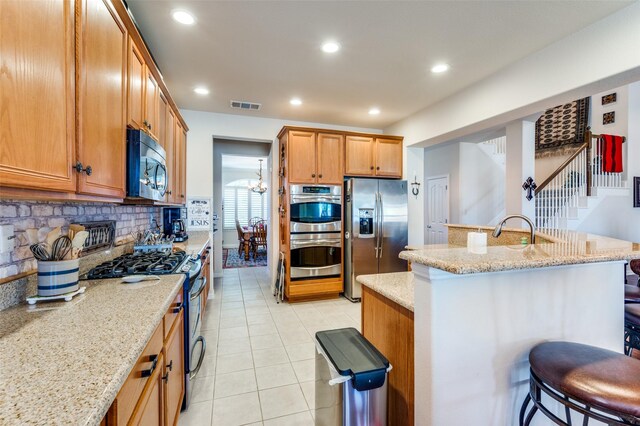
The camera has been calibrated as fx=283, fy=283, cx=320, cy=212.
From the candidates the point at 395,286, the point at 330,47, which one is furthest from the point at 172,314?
the point at 330,47

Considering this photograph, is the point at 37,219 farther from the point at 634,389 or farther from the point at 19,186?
the point at 634,389

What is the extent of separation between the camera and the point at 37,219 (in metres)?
1.40

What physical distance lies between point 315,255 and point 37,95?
132 inches

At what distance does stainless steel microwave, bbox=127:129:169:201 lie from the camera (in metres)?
1.67

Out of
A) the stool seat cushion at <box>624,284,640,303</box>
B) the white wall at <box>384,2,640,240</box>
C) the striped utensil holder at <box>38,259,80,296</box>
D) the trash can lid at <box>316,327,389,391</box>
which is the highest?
the white wall at <box>384,2,640,240</box>

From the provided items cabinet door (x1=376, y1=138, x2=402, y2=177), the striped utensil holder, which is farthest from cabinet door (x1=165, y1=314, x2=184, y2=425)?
cabinet door (x1=376, y1=138, x2=402, y2=177)

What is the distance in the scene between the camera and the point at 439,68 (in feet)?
9.37

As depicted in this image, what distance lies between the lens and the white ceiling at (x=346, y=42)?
201cm

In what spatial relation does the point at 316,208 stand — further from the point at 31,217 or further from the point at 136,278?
the point at 31,217

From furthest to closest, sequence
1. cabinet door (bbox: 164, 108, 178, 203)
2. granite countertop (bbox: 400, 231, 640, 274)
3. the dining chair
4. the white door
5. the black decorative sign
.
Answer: the dining chair → the white door → the black decorative sign → cabinet door (bbox: 164, 108, 178, 203) → granite countertop (bbox: 400, 231, 640, 274)

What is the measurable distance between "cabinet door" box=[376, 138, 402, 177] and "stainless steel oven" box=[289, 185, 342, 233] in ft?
2.63

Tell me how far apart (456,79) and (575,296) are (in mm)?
2509

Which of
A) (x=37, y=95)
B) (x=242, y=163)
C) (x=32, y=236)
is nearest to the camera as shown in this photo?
(x=37, y=95)

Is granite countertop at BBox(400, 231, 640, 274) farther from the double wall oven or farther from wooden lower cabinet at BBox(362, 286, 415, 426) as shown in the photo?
the double wall oven
